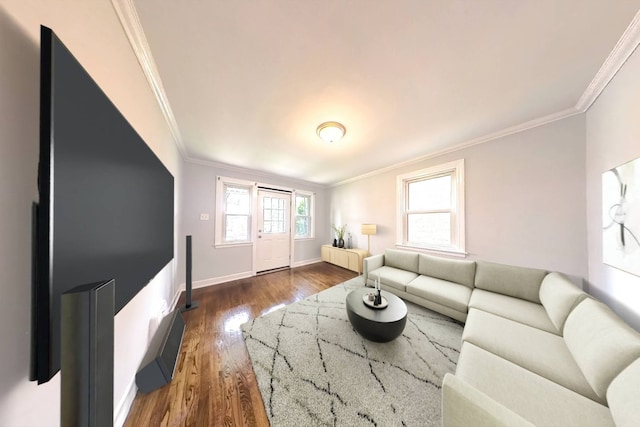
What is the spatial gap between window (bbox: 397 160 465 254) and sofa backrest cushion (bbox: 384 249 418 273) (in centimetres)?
36

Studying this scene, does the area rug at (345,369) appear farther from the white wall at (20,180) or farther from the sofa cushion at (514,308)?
the white wall at (20,180)

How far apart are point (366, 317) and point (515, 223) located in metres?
2.27

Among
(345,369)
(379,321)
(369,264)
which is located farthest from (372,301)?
(369,264)

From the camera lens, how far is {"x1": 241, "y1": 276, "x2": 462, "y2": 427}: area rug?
1.18 metres

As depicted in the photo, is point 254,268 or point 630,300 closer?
point 630,300

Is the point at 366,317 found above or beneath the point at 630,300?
beneath

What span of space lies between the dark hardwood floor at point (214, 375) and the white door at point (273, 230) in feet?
3.76

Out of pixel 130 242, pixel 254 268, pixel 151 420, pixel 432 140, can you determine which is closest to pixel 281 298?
pixel 254 268

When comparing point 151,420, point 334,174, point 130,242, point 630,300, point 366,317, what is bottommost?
point 151,420

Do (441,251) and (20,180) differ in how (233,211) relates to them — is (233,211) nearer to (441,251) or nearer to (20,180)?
(20,180)

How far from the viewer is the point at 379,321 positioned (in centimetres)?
165

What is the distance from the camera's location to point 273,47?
125 cm

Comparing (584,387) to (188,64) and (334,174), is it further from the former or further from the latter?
(334,174)

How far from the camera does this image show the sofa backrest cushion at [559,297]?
1.42 meters
